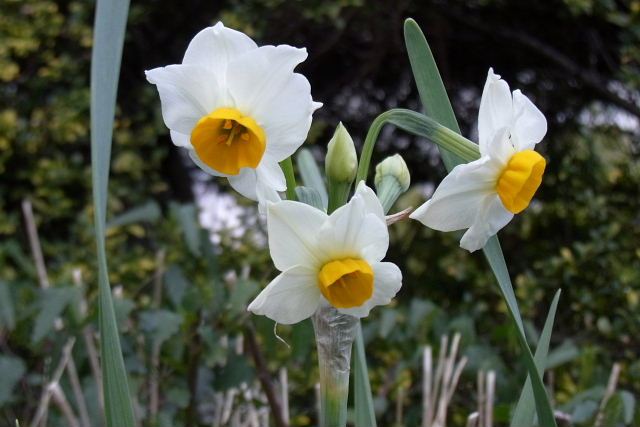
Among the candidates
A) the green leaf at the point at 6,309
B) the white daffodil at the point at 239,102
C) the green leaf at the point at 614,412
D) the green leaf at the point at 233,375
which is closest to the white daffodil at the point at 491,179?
the white daffodil at the point at 239,102

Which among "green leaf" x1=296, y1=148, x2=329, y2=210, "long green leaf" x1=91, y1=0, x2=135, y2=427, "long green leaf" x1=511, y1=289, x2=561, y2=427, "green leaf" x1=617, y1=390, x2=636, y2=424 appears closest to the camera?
"long green leaf" x1=91, y1=0, x2=135, y2=427

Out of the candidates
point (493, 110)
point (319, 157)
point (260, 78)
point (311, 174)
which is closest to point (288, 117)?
point (260, 78)

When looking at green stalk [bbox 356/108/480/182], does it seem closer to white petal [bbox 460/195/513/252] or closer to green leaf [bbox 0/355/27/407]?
white petal [bbox 460/195/513/252]

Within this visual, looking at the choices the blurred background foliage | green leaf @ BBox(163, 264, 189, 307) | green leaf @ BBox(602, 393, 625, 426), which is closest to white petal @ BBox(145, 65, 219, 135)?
the blurred background foliage

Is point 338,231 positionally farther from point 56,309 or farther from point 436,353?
point 436,353

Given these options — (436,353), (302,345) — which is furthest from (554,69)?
(302,345)

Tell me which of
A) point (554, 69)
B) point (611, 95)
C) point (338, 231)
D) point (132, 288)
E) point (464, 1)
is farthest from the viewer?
point (554, 69)
